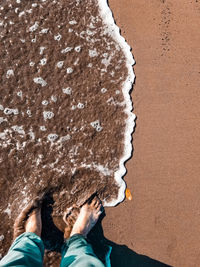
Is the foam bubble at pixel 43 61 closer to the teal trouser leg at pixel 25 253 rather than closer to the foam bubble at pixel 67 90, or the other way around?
the foam bubble at pixel 67 90

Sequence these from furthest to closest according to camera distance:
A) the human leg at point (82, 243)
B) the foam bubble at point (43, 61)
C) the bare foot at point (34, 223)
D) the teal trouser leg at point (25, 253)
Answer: the foam bubble at point (43, 61)
the bare foot at point (34, 223)
the human leg at point (82, 243)
the teal trouser leg at point (25, 253)

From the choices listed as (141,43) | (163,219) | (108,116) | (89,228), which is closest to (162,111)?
(108,116)

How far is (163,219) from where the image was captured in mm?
3363

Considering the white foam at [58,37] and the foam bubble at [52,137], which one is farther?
the white foam at [58,37]

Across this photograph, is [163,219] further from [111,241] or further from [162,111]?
[162,111]

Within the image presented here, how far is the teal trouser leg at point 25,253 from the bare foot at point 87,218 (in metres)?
0.61

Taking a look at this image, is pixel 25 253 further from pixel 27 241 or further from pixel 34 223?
pixel 34 223

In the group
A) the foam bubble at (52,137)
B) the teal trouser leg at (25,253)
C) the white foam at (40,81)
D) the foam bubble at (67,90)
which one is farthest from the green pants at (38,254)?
the white foam at (40,81)

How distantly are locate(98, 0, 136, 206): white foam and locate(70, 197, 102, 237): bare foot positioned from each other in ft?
0.57

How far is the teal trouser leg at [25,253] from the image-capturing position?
2.40 meters

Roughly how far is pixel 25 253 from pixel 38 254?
175mm

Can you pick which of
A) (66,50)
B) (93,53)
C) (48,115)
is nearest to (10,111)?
(48,115)

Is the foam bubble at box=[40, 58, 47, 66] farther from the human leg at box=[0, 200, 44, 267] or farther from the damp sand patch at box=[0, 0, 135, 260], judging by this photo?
the human leg at box=[0, 200, 44, 267]

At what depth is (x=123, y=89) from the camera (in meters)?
3.59
